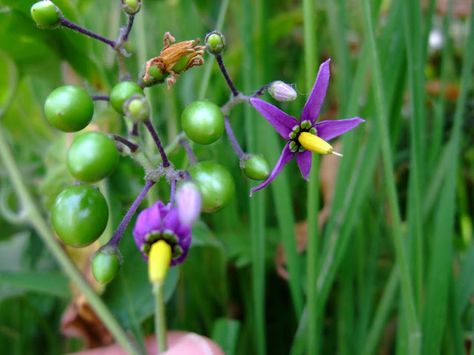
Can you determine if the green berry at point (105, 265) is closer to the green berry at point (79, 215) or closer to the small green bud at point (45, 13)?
the green berry at point (79, 215)

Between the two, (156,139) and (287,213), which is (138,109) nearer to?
(156,139)

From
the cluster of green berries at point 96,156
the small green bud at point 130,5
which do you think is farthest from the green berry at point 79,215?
the small green bud at point 130,5

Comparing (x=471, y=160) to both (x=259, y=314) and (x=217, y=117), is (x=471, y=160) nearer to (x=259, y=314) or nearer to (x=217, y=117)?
(x=259, y=314)

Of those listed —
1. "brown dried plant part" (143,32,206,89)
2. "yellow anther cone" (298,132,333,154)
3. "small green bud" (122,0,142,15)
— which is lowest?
"yellow anther cone" (298,132,333,154)

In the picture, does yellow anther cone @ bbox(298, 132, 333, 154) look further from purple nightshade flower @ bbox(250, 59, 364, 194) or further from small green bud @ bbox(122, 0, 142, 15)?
small green bud @ bbox(122, 0, 142, 15)

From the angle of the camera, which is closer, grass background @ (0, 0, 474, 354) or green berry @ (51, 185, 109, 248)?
green berry @ (51, 185, 109, 248)

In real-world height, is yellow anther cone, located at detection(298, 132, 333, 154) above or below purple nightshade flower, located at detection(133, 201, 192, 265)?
above

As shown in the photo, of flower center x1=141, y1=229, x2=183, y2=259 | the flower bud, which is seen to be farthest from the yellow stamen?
the flower bud

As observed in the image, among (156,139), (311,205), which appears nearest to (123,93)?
(156,139)
